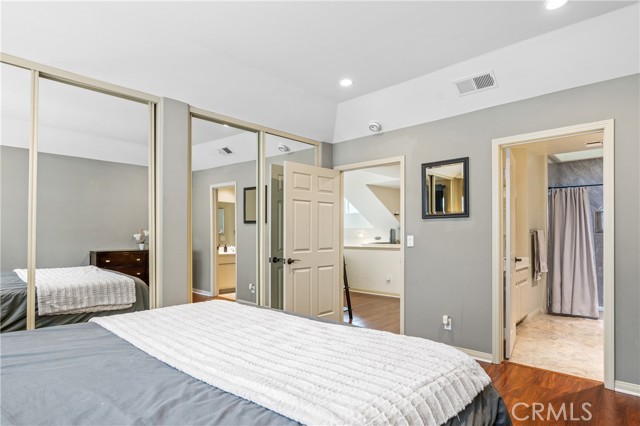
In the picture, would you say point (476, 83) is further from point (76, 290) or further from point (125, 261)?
point (76, 290)

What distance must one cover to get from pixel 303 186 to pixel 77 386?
3183 millimetres

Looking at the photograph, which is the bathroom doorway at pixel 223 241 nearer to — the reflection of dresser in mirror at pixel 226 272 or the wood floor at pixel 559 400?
the reflection of dresser in mirror at pixel 226 272

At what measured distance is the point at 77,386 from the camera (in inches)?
45.5

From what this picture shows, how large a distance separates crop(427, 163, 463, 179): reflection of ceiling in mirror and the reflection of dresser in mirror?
2218 millimetres

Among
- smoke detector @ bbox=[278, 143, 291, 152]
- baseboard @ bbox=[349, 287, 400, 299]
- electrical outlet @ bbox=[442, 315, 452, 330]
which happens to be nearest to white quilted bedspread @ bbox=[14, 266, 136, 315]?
smoke detector @ bbox=[278, 143, 291, 152]

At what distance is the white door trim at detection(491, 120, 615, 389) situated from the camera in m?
2.73

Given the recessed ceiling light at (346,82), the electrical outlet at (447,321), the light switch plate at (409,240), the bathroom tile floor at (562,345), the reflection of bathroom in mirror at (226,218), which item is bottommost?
the bathroom tile floor at (562,345)

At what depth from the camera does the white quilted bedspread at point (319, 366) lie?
1008 mm

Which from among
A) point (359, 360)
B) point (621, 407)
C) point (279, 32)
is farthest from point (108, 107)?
point (621, 407)

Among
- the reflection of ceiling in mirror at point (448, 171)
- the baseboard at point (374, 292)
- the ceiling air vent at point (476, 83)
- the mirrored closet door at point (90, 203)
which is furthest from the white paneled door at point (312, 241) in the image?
the baseboard at point (374, 292)

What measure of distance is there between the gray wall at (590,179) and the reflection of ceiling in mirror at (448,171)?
301 cm

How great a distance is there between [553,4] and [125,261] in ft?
11.4

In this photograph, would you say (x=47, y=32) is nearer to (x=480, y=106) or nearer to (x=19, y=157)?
(x=19, y=157)

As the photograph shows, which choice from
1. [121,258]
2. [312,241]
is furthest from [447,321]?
[121,258]
